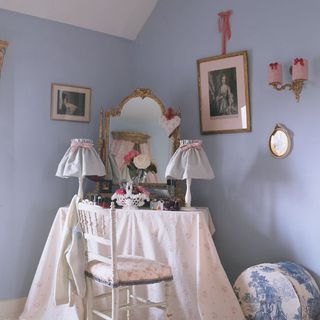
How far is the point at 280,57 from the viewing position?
9.34ft

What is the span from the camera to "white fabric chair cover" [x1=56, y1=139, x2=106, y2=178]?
9.95 ft

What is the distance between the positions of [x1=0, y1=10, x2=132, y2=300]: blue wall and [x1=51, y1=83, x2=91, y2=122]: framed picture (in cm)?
4

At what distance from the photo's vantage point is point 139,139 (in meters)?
3.22

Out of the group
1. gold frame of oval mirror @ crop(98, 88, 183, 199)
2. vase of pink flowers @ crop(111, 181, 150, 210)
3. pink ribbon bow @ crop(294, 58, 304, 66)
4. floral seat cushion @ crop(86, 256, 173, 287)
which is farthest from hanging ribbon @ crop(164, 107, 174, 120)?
floral seat cushion @ crop(86, 256, 173, 287)

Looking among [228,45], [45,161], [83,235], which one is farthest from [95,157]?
[228,45]

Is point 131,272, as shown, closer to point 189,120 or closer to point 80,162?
point 80,162

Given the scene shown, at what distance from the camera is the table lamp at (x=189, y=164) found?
2.87 metres

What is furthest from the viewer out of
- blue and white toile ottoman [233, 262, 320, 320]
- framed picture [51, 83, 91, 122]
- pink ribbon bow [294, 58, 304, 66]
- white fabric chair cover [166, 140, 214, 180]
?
framed picture [51, 83, 91, 122]

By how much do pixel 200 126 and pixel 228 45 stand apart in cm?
57

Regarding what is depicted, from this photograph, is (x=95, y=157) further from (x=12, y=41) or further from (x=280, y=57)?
(x=280, y=57)

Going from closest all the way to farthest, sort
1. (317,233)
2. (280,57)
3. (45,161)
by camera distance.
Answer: (317,233) → (280,57) → (45,161)

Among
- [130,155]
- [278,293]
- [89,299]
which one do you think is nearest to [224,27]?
[130,155]

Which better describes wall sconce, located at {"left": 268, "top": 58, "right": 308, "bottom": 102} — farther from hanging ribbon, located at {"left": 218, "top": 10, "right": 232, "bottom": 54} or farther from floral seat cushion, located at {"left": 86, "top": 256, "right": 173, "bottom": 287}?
floral seat cushion, located at {"left": 86, "top": 256, "right": 173, "bottom": 287}

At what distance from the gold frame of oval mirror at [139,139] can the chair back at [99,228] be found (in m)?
0.65
